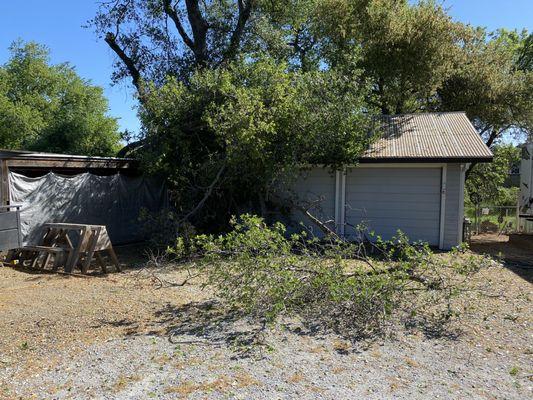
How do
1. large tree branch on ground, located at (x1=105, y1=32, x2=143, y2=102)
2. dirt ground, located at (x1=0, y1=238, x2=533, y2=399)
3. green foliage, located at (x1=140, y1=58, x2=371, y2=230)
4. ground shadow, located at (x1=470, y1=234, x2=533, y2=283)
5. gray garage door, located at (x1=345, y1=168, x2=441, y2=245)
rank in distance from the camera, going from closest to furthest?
dirt ground, located at (x1=0, y1=238, x2=533, y2=399) → ground shadow, located at (x1=470, y1=234, x2=533, y2=283) → green foliage, located at (x1=140, y1=58, x2=371, y2=230) → gray garage door, located at (x1=345, y1=168, x2=441, y2=245) → large tree branch on ground, located at (x1=105, y1=32, x2=143, y2=102)

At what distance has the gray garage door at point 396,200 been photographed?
477 inches

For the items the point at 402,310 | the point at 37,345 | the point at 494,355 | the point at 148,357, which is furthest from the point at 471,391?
the point at 37,345

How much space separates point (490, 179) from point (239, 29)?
11.7 meters

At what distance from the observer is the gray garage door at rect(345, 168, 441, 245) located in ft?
39.8

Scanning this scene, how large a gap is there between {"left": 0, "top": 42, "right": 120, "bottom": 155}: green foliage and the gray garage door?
47.8 feet

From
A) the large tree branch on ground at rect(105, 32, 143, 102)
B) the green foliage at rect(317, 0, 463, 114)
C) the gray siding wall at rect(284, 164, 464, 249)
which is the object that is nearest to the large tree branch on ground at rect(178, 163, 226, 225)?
the gray siding wall at rect(284, 164, 464, 249)

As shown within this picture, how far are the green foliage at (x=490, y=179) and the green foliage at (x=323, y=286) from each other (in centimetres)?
1460

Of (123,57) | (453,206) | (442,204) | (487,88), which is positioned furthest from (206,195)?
(487,88)

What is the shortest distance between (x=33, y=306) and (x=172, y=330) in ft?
7.09

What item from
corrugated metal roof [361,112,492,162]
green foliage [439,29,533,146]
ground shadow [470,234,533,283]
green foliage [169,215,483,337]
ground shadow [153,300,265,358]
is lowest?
ground shadow [470,234,533,283]

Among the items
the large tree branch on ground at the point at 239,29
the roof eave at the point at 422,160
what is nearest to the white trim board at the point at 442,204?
the roof eave at the point at 422,160

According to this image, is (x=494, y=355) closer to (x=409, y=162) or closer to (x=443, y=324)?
(x=443, y=324)

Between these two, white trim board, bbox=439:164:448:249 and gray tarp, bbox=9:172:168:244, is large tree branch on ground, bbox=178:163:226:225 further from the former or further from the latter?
white trim board, bbox=439:164:448:249

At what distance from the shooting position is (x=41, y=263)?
9.20 metres
